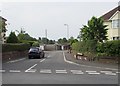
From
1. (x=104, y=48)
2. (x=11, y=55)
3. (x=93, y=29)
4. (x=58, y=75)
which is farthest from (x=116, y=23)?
(x=58, y=75)

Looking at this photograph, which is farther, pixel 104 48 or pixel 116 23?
pixel 116 23

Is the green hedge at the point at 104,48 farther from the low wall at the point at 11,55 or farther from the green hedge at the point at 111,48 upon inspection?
the low wall at the point at 11,55


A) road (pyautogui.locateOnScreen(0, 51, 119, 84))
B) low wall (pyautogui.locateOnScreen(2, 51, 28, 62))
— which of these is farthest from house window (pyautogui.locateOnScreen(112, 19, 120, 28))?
road (pyautogui.locateOnScreen(0, 51, 119, 84))

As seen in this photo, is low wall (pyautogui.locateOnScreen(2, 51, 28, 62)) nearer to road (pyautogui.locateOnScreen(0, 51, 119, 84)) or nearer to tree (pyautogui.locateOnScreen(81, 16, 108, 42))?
tree (pyautogui.locateOnScreen(81, 16, 108, 42))

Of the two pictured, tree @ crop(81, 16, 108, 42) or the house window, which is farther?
the house window

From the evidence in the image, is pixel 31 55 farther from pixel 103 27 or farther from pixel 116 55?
pixel 116 55

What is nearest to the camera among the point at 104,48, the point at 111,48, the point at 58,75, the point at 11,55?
the point at 58,75

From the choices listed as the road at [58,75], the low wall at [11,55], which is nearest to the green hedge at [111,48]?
the road at [58,75]

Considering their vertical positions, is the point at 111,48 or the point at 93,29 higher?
the point at 93,29

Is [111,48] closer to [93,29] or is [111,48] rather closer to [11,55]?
[93,29]

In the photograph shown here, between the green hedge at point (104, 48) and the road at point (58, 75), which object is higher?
the green hedge at point (104, 48)

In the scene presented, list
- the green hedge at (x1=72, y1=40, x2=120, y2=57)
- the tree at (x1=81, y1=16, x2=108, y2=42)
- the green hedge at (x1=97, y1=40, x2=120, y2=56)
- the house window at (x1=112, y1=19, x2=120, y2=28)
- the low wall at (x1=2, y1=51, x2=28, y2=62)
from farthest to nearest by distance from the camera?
1. the house window at (x1=112, y1=19, x2=120, y2=28)
2. the tree at (x1=81, y1=16, x2=108, y2=42)
3. the low wall at (x1=2, y1=51, x2=28, y2=62)
4. the green hedge at (x1=72, y1=40, x2=120, y2=57)
5. the green hedge at (x1=97, y1=40, x2=120, y2=56)

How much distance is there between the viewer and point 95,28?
40281mm

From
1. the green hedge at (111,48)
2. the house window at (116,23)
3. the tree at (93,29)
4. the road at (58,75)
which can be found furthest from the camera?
A: the house window at (116,23)
